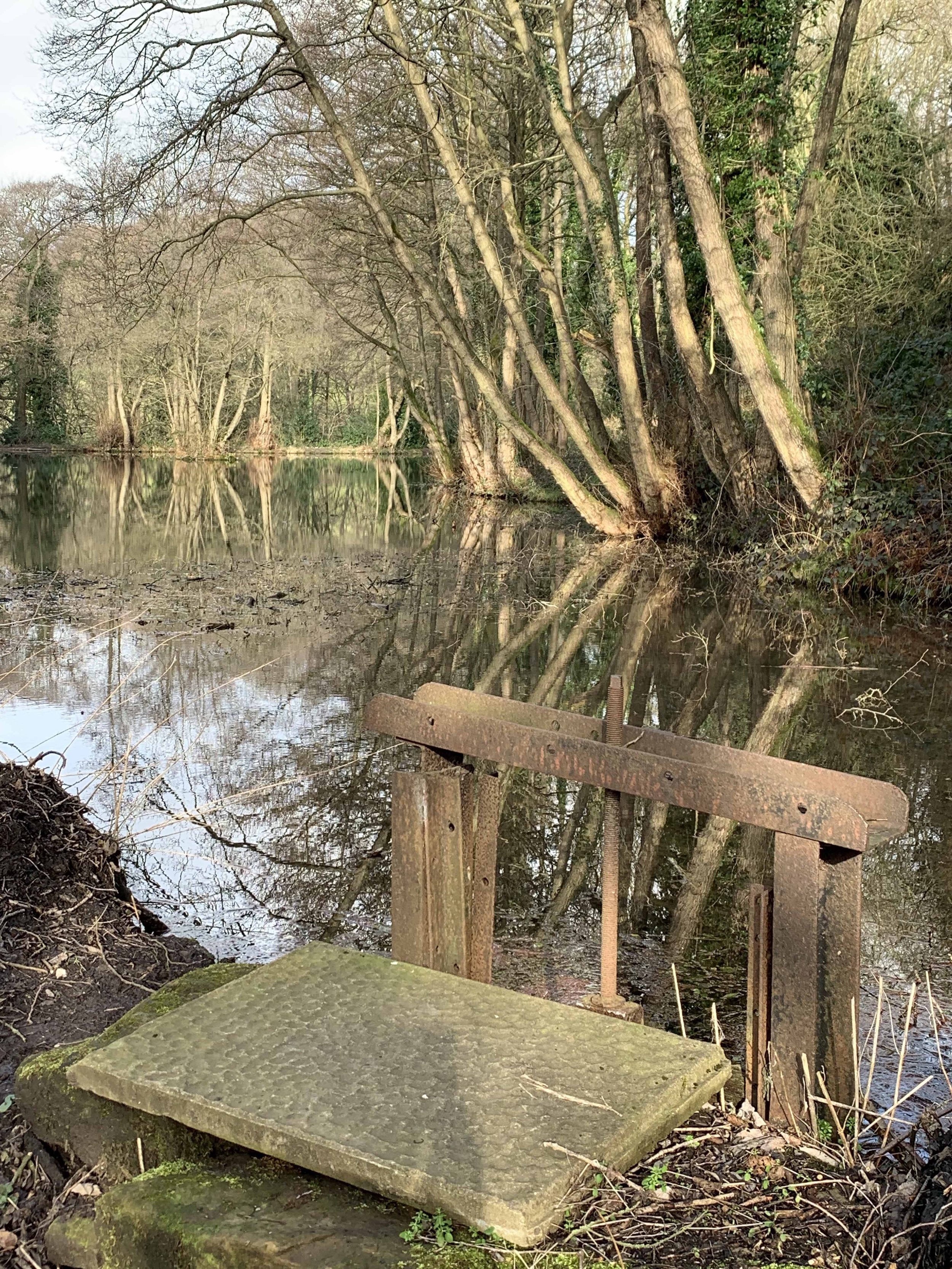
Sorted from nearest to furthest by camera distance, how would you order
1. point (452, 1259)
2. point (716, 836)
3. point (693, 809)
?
point (452, 1259) < point (693, 809) < point (716, 836)

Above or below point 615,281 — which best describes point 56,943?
below

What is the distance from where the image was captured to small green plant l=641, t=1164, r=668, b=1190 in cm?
264

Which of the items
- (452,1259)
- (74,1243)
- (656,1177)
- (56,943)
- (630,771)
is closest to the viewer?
(452,1259)

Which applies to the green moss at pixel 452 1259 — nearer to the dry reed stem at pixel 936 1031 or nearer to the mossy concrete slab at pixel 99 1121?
the mossy concrete slab at pixel 99 1121

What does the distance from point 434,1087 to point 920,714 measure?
7.19m

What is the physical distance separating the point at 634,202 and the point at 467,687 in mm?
23111

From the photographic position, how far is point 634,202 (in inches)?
1172

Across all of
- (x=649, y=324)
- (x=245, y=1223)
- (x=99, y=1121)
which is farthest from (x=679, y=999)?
(x=649, y=324)

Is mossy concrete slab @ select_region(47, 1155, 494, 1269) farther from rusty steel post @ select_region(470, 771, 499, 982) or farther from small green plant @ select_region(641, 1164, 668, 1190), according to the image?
rusty steel post @ select_region(470, 771, 499, 982)

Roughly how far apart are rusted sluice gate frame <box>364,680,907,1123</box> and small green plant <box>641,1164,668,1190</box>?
1.71ft

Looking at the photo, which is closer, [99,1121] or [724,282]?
[99,1121]

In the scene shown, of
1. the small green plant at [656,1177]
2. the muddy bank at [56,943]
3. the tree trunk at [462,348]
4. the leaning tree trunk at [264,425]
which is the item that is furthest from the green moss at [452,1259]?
the leaning tree trunk at [264,425]

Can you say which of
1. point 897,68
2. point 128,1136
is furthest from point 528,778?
point 897,68

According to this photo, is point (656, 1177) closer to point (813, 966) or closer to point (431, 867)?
point (813, 966)
